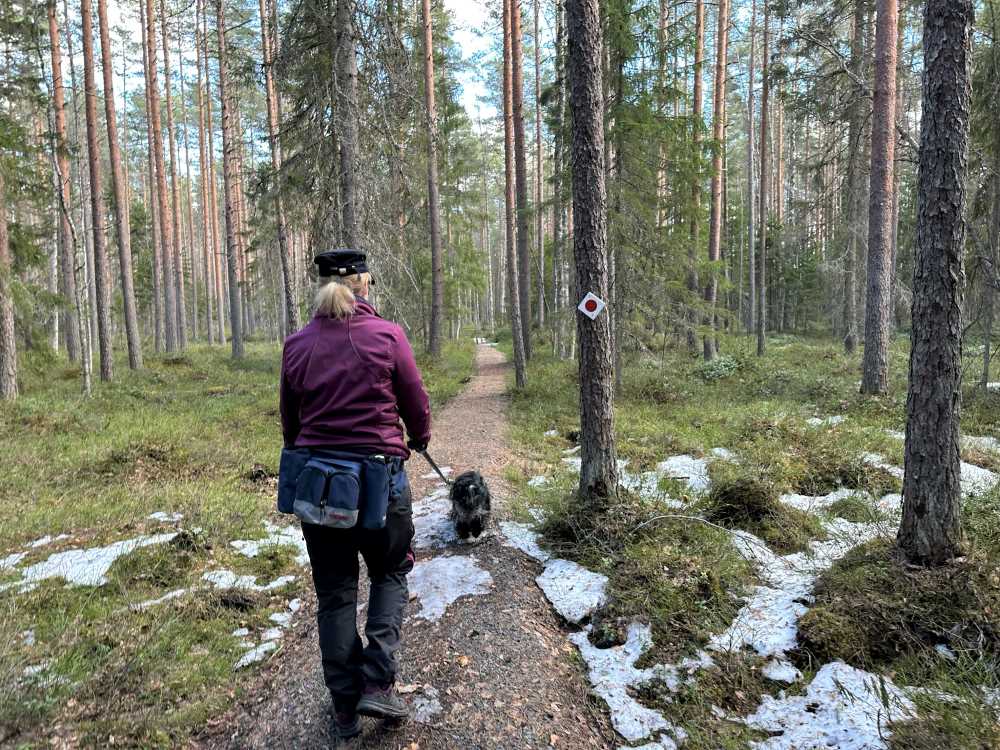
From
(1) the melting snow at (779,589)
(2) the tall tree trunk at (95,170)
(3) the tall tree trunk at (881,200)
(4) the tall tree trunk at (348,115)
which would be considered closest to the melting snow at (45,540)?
(1) the melting snow at (779,589)

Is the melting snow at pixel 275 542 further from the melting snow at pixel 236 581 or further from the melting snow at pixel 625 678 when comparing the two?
the melting snow at pixel 625 678

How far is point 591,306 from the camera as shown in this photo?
4.89 meters

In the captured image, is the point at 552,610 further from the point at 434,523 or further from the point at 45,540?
the point at 45,540

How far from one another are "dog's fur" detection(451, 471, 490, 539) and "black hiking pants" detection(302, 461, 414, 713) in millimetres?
2212

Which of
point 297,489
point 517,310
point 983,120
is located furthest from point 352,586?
point 983,120

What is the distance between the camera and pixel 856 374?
13.3m

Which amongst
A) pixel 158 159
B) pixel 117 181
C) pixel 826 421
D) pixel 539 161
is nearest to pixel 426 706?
pixel 826 421

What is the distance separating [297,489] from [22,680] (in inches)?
78.8

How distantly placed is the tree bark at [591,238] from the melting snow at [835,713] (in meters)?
2.26

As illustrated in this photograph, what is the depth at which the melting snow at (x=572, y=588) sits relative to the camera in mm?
3900

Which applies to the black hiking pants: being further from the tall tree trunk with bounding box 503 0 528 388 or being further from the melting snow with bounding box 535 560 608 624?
the tall tree trunk with bounding box 503 0 528 388

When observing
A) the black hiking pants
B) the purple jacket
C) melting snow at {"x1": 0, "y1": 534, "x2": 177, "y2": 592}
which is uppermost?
the purple jacket

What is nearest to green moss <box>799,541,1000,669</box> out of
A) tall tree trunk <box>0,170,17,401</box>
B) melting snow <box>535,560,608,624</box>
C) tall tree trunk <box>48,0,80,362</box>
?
melting snow <box>535,560,608,624</box>

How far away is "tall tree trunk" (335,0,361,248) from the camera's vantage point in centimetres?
934
